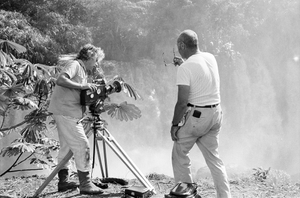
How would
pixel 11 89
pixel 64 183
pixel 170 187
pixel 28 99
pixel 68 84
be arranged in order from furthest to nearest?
pixel 28 99 < pixel 170 187 < pixel 11 89 < pixel 64 183 < pixel 68 84

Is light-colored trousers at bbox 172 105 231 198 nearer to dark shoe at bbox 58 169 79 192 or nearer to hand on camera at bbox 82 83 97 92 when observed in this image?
hand on camera at bbox 82 83 97 92

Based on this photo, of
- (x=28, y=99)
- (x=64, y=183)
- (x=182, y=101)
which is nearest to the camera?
(x=182, y=101)

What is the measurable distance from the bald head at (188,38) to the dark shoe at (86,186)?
166 cm

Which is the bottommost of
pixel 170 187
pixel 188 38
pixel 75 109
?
pixel 170 187

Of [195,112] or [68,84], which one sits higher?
[68,84]

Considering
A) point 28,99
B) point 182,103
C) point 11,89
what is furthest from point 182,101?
point 28,99

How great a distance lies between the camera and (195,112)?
3.01m

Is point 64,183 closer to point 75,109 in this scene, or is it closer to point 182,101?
point 75,109

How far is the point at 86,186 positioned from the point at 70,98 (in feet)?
3.06

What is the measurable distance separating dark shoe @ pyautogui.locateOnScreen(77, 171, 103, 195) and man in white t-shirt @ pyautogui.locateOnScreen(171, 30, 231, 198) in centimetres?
91

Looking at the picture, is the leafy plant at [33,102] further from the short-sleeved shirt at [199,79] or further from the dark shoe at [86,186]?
the short-sleeved shirt at [199,79]

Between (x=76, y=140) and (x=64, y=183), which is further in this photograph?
(x=64, y=183)

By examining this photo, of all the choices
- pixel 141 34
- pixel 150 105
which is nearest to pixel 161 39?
pixel 141 34

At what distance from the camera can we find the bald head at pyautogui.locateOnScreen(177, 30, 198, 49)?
306cm
